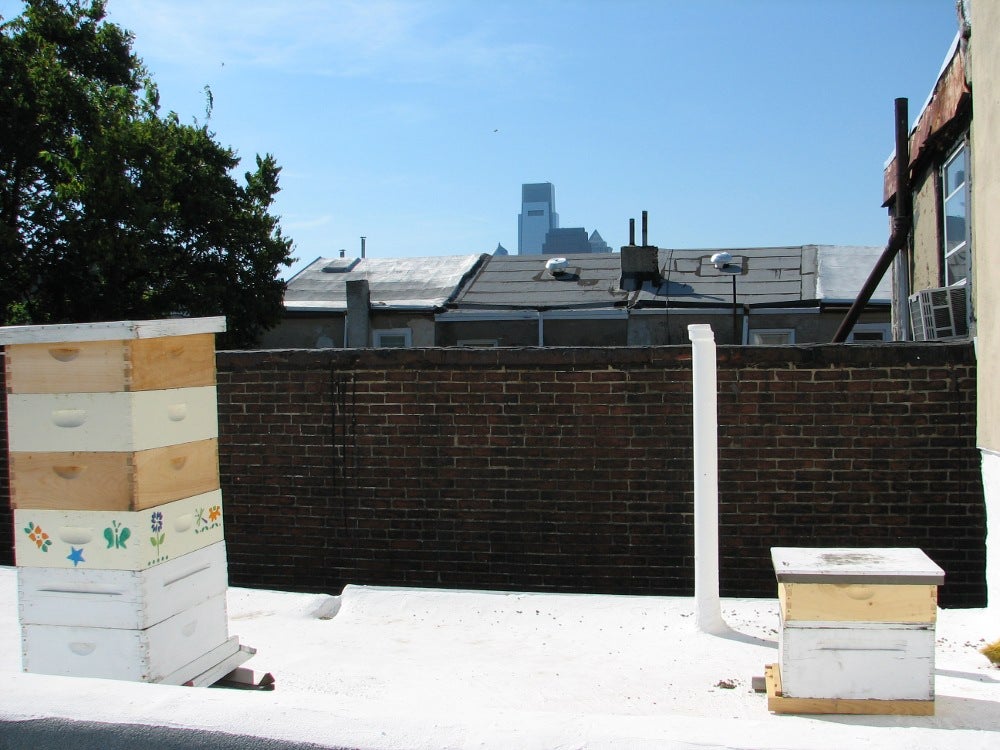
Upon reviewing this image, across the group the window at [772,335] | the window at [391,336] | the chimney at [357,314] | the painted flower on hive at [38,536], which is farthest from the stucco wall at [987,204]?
the chimney at [357,314]

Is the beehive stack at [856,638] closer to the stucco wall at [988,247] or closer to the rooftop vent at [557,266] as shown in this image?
the stucco wall at [988,247]

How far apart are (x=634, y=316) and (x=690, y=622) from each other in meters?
14.2

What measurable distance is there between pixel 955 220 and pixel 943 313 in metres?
1.11

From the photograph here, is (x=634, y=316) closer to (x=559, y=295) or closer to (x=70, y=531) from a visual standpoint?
(x=559, y=295)

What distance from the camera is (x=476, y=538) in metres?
6.98

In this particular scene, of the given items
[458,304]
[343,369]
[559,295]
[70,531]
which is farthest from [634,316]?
[70,531]

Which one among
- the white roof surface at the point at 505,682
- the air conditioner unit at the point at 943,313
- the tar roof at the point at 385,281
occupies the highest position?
the tar roof at the point at 385,281

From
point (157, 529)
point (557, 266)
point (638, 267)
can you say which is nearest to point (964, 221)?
point (157, 529)

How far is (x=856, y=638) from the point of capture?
156 inches

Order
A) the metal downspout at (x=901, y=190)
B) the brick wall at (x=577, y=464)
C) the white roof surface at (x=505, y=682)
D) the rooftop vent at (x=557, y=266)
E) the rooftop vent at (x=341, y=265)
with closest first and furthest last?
the white roof surface at (x=505, y=682), the brick wall at (x=577, y=464), the metal downspout at (x=901, y=190), the rooftop vent at (x=557, y=266), the rooftop vent at (x=341, y=265)

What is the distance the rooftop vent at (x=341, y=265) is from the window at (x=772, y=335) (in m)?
10.8

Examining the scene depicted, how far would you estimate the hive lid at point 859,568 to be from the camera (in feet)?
12.6

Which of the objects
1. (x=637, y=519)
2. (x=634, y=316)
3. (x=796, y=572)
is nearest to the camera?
(x=796, y=572)

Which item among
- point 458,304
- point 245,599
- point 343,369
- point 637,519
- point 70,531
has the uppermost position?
point 458,304
